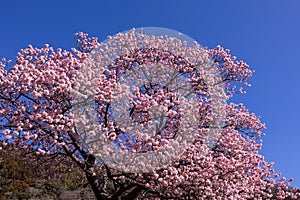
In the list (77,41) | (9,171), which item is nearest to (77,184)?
(9,171)

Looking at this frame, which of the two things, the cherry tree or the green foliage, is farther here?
the green foliage

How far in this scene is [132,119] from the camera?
1147cm

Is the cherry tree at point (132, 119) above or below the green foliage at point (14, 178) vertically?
below

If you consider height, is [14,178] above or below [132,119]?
above

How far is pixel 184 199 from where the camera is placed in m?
11.1

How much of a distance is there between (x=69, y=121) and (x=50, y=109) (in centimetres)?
108

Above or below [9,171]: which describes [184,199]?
below

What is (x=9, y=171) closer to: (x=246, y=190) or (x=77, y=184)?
(x=77, y=184)

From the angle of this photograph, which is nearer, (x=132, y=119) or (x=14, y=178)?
(x=132, y=119)

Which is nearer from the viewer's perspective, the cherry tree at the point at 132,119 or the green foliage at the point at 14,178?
the cherry tree at the point at 132,119

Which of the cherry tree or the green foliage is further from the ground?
the green foliage

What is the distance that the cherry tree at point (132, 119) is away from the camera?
9.95m

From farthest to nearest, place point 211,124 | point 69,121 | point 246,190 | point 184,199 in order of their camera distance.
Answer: point 211,124 < point 246,190 < point 184,199 < point 69,121

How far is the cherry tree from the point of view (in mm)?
9953
